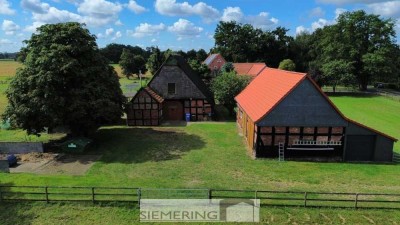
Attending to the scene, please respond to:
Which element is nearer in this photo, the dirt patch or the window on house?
the dirt patch

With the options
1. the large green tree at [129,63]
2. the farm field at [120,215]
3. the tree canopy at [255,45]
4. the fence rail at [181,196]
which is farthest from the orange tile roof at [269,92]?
the large green tree at [129,63]

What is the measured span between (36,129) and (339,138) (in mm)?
21004

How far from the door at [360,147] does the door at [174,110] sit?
17887 millimetres

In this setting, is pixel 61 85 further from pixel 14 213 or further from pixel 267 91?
pixel 267 91

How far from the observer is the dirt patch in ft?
61.2

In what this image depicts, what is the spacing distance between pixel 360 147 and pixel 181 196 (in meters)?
13.4

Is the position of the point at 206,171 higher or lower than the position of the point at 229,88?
lower

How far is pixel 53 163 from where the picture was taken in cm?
2016

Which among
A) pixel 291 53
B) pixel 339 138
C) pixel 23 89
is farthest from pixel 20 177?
→ pixel 291 53

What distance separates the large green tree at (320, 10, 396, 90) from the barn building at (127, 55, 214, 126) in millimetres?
Answer: 33809

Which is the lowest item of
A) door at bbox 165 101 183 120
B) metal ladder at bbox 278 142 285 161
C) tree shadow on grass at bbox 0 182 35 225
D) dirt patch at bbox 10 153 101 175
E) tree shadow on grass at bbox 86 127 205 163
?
tree shadow on grass at bbox 0 182 35 225

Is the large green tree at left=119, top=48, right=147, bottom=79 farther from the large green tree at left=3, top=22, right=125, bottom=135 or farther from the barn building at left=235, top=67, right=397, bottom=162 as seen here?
the barn building at left=235, top=67, right=397, bottom=162

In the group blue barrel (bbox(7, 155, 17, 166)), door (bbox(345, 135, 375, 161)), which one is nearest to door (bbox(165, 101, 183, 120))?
blue barrel (bbox(7, 155, 17, 166))

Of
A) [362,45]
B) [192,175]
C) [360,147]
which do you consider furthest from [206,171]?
[362,45]
